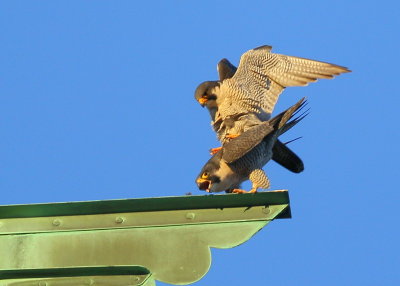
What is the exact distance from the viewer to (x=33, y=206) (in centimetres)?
333

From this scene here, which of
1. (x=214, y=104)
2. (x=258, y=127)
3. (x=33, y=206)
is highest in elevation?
(x=214, y=104)

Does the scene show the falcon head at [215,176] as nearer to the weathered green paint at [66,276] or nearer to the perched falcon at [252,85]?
the perched falcon at [252,85]

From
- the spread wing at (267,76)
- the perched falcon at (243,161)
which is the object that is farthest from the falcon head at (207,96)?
the perched falcon at (243,161)

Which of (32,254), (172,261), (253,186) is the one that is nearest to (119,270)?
(172,261)

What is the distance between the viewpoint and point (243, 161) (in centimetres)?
669

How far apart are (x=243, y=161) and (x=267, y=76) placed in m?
1.78

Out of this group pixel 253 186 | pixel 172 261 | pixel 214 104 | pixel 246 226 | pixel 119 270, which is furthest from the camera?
pixel 214 104

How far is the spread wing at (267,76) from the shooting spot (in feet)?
25.8

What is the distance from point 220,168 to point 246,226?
3.36m

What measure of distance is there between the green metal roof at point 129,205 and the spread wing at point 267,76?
4386 mm

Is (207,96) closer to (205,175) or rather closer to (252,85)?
(252,85)

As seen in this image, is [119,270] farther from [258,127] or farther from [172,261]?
[258,127]

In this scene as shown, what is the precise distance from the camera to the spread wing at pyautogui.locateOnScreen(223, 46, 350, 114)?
786 cm

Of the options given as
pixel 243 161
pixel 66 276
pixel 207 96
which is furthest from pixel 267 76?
pixel 66 276
